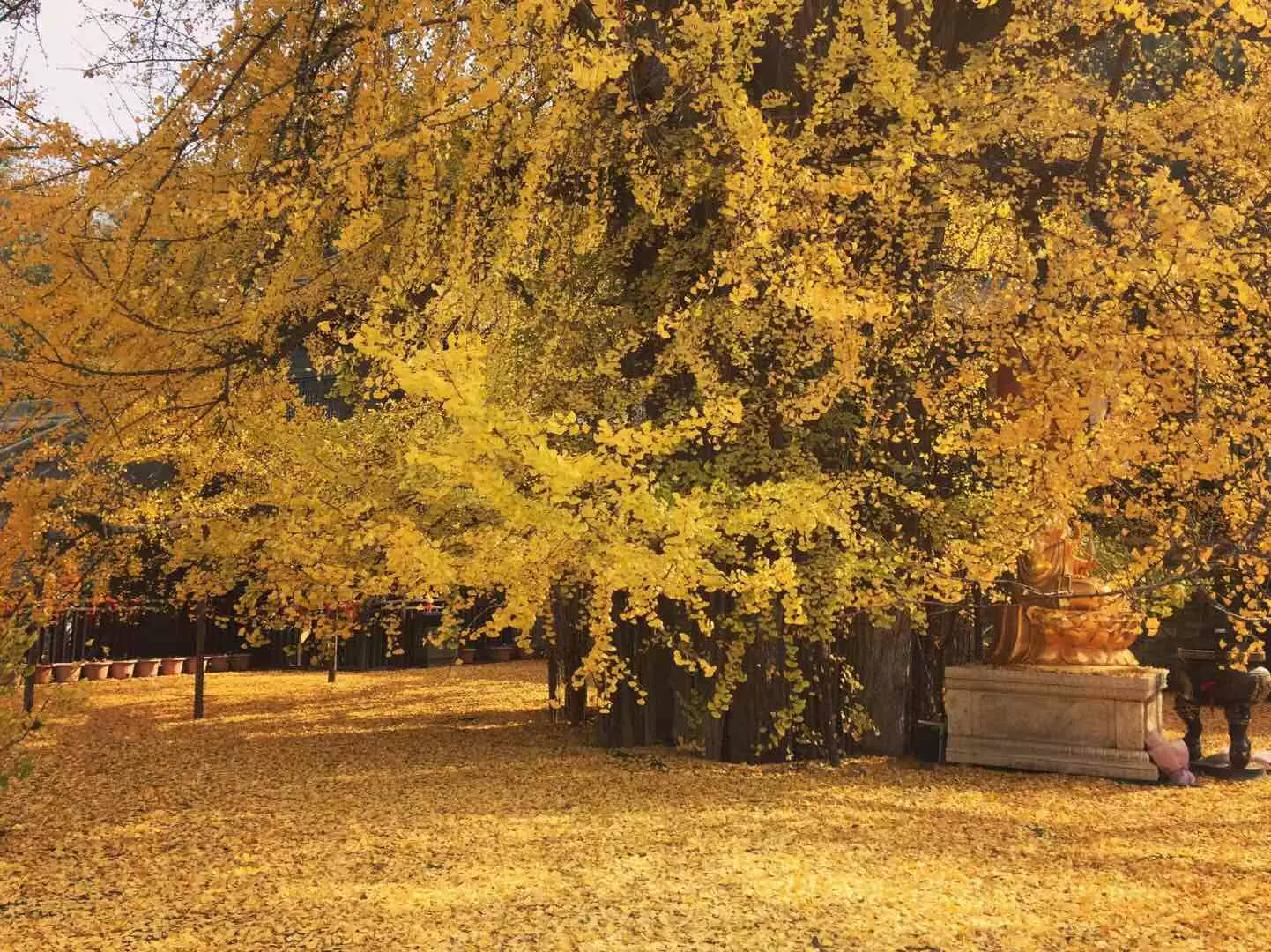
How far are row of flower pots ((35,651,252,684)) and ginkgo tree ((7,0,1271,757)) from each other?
20.1 feet

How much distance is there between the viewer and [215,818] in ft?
25.3

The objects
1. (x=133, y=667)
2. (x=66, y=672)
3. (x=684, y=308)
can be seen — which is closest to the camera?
(x=684, y=308)

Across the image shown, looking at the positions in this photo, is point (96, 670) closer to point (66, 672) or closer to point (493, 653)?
point (66, 672)

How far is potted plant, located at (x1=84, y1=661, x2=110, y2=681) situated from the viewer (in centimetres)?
1582

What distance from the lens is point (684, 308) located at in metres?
8.77

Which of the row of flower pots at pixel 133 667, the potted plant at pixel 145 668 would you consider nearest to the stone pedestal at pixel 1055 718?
the row of flower pots at pixel 133 667

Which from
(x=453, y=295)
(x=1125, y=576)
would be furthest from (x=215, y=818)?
(x=1125, y=576)

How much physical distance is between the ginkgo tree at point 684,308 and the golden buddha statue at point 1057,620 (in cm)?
87

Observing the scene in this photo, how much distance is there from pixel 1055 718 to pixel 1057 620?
0.81 m

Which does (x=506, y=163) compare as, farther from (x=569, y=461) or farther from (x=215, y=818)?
(x=215, y=818)

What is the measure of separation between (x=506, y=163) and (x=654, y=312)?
180 centimetres

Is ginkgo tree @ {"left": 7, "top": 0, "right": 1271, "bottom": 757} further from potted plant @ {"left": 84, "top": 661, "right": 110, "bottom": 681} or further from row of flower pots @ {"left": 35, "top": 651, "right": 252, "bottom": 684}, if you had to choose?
potted plant @ {"left": 84, "top": 661, "right": 110, "bottom": 681}

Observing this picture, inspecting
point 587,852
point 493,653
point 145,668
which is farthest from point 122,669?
point 587,852

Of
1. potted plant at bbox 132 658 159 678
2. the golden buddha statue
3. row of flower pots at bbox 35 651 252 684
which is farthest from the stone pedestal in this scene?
potted plant at bbox 132 658 159 678
